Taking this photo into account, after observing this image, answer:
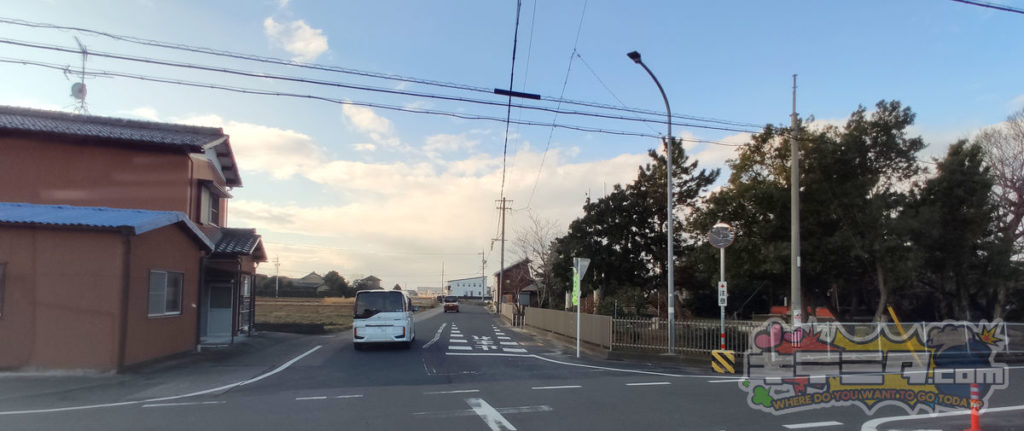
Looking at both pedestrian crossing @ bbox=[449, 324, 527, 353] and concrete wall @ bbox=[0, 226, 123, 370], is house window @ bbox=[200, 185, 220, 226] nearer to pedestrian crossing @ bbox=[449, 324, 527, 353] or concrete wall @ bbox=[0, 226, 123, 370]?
concrete wall @ bbox=[0, 226, 123, 370]

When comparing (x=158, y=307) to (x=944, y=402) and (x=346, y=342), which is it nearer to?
(x=346, y=342)

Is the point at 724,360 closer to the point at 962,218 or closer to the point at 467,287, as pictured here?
the point at 962,218

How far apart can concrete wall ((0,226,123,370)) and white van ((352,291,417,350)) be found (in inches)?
277

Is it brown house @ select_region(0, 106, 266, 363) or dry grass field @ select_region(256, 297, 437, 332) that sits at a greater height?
brown house @ select_region(0, 106, 266, 363)

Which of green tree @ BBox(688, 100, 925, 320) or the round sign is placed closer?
the round sign

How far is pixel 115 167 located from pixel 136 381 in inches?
342

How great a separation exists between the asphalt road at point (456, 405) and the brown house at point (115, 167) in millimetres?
6637

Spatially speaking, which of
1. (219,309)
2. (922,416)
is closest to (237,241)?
(219,309)

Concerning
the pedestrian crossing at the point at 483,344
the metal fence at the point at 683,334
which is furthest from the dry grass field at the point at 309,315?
the metal fence at the point at 683,334

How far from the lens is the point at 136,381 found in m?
12.7

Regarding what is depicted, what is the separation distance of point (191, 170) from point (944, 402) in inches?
786

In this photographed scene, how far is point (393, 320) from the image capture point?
1934 cm

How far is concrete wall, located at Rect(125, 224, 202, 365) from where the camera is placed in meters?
14.0

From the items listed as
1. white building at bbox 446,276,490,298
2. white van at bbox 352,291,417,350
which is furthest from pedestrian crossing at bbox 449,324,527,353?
white building at bbox 446,276,490,298
